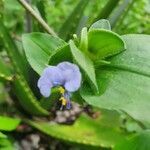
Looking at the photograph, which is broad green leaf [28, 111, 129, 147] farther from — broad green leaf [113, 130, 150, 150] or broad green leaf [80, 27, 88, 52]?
broad green leaf [80, 27, 88, 52]

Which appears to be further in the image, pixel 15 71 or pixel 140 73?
pixel 15 71

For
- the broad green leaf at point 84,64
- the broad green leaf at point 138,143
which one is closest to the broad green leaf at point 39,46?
the broad green leaf at point 84,64

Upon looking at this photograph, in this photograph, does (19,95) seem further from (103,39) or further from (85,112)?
(103,39)

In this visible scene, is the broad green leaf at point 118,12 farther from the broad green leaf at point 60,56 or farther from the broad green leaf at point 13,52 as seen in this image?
the broad green leaf at point 60,56

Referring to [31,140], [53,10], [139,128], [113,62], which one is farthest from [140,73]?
[53,10]

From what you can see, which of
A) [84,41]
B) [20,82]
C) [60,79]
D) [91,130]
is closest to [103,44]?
[84,41]

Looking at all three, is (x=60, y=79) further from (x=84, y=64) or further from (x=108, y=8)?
(x=108, y=8)

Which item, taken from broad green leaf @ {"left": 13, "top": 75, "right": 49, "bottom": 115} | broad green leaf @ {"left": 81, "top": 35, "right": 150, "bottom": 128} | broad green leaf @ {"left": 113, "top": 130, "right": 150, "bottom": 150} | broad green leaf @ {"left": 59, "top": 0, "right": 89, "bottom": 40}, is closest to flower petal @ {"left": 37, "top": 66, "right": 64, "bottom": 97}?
broad green leaf @ {"left": 81, "top": 35, "right": 150, "bottom": 128}
